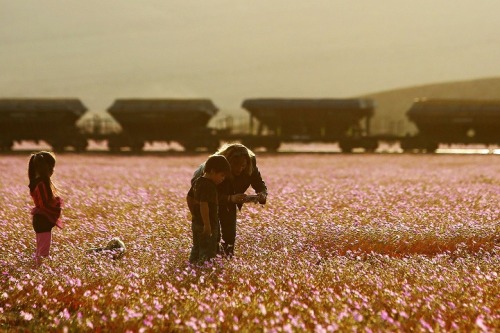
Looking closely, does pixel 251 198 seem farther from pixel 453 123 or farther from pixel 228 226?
pixel 453 123

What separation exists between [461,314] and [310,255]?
268cm

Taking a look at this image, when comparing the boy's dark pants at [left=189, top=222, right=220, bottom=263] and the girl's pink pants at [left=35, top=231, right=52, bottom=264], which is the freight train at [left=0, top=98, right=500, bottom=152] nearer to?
the girl's pink pants at [left=35, top=231, right=52, bottom=264]

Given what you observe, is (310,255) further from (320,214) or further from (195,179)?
(320,214)

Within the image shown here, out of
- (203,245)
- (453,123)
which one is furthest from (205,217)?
(453,123)

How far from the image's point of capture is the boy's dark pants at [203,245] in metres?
7.10

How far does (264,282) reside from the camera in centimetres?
632

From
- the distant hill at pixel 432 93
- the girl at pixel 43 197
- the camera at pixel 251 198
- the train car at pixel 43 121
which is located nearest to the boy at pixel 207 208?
the camera at pixel 251 198

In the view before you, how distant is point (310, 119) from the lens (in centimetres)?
4422

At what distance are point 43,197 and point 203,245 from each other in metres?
2.02

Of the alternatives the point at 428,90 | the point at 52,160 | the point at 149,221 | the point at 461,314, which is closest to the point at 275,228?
the point at 149,221

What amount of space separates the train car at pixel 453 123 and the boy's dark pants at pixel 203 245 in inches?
1481

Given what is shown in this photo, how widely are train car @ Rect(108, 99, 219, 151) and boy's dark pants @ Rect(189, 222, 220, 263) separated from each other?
35648mm

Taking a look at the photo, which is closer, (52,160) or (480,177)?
(52,160)

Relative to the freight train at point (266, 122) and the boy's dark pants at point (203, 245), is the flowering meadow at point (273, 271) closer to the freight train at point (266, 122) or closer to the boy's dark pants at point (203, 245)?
the boy's dark pants at point (203, 245)
